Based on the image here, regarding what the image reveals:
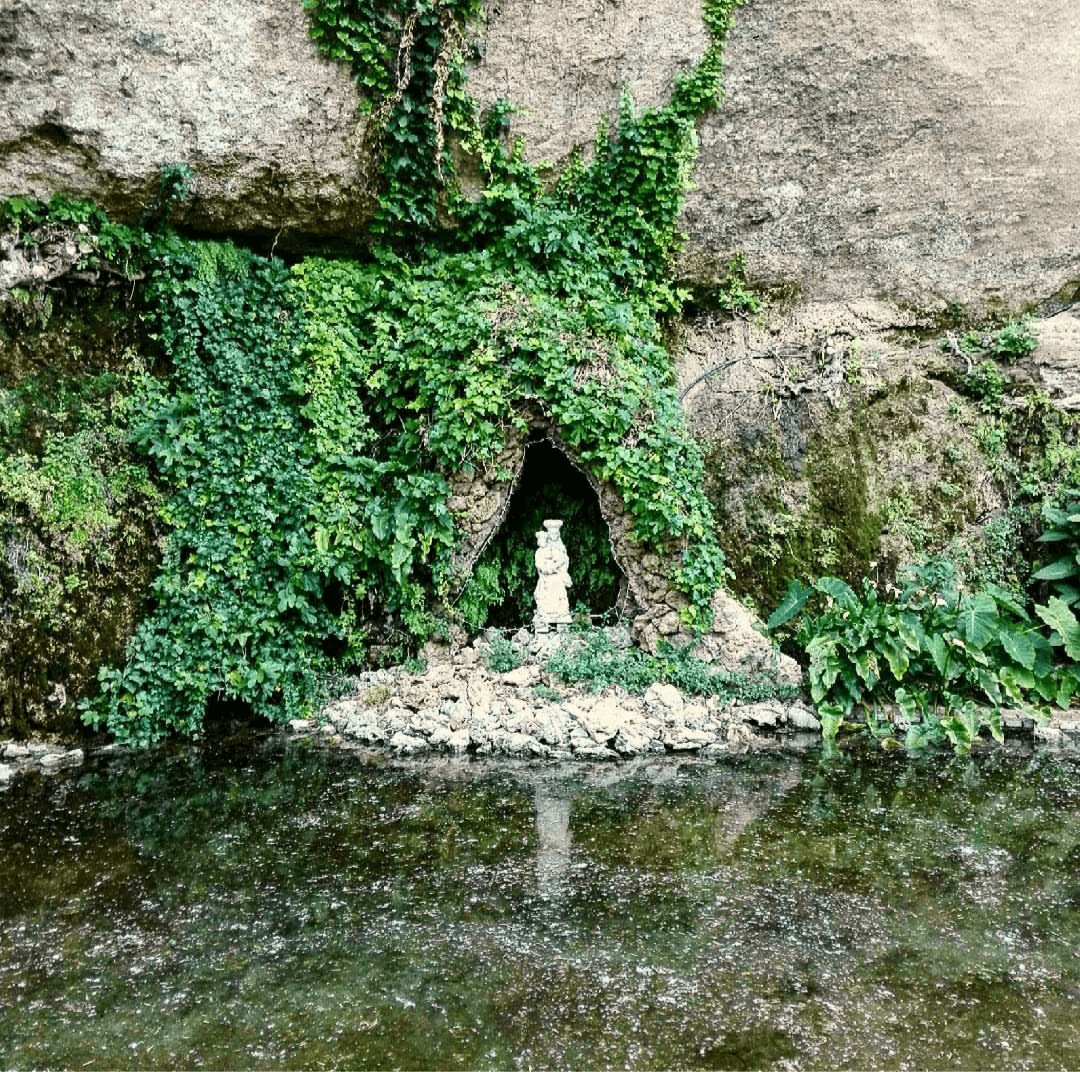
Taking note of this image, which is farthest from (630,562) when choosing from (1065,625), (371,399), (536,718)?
(1065,625)

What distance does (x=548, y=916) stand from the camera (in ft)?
14.9

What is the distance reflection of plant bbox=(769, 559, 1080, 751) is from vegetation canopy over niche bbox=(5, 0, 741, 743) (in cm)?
144

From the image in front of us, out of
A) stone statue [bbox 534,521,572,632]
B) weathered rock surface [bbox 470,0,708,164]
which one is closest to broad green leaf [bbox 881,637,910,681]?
stone statue [bbox 534,521,572,632]

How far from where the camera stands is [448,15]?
860 cm

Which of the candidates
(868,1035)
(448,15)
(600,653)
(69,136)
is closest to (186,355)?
(69,136)

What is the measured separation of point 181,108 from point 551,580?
6098 mm

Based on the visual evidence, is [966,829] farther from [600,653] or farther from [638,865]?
[600,653]

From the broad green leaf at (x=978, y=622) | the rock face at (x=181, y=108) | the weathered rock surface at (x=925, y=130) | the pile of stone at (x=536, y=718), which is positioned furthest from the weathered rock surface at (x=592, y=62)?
the broad green leaf at (x=978, y=622)

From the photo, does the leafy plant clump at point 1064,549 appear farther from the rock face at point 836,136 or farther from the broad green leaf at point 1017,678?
the rock face at point 836,136

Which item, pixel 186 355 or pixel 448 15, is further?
pixel 448 15

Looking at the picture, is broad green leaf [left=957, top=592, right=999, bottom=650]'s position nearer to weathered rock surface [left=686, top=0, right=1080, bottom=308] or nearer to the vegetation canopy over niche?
the vegetation canopy over niche

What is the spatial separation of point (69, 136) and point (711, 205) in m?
6.94

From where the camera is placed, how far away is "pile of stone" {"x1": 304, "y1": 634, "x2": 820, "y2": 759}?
7.17m

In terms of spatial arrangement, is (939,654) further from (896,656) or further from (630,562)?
(630,562)
